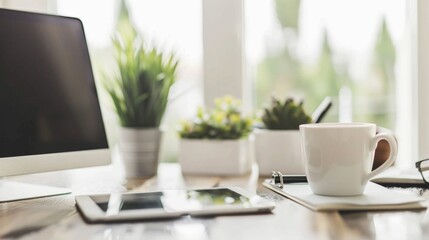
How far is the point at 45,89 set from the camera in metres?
1.20

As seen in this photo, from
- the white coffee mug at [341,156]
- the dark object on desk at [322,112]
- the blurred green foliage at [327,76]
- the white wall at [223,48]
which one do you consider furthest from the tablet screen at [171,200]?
the blurred green foliage at [327,76]

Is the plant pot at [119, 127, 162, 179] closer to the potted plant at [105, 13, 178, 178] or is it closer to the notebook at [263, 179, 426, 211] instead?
the potted plant at [105, 13, 178, 178]

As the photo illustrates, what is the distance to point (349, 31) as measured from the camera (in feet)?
9.81

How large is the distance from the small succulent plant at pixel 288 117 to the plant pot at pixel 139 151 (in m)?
0.31

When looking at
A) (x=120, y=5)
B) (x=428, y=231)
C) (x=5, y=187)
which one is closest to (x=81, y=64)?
(x=5, y=187)

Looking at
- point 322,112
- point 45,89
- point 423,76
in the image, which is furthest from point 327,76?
point 45,89

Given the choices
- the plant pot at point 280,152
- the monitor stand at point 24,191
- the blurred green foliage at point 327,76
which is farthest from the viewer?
the blurred green foliage at point 327,76

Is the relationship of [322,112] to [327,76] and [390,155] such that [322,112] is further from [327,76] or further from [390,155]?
[327,76]

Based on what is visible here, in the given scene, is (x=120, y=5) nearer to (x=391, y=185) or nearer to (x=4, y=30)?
(x=4, y=30)

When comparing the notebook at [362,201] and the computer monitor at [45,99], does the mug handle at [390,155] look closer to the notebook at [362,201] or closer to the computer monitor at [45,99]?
the notebook at [362,201]

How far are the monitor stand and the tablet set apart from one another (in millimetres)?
156

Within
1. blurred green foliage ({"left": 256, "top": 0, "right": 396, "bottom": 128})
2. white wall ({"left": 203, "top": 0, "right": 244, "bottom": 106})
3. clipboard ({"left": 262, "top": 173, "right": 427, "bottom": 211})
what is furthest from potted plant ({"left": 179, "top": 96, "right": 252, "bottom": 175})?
blurred green foliage ({"left": 256, "top": 0, "right": 396, "bottom": 128})

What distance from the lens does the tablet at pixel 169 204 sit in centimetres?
85

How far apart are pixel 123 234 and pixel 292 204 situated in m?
0.32
